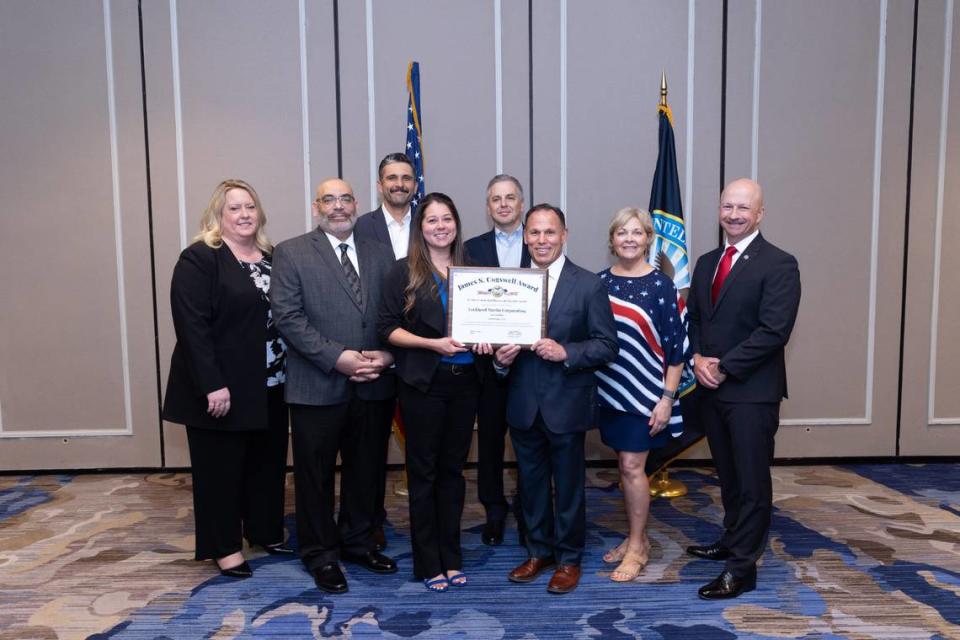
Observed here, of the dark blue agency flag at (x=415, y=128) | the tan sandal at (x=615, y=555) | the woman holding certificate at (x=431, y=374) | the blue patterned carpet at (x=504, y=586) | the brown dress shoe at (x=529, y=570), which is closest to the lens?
the blue patterned carpet at (x=504, y=586)

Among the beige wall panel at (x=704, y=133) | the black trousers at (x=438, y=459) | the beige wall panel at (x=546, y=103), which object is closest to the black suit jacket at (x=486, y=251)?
the black trousers at (x=438, y=459)

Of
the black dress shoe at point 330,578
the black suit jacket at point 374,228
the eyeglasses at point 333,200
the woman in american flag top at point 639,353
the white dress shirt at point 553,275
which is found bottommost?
the black dress shoe at point 330,578

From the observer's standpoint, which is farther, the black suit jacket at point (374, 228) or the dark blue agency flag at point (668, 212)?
the dark blue agency flag at point (668, 212)

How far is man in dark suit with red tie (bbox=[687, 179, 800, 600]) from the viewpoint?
98.1 inches

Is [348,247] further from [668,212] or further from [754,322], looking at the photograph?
[668,212]

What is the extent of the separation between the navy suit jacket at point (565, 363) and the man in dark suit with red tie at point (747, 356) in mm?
454

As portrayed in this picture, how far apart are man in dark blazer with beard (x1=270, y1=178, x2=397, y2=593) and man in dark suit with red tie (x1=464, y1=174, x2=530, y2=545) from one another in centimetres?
54

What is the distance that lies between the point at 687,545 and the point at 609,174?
2.39 meters

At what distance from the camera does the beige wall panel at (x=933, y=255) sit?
430 cm

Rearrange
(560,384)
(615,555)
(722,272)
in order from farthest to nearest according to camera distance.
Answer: (615,555)
(722,272)
(560,384)

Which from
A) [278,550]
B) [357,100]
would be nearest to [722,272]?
[278,550]

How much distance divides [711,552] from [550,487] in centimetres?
87

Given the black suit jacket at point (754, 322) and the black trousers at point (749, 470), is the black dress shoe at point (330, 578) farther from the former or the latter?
the black suit jacket at point (754, 322)

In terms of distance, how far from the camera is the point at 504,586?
2707 millimetres
